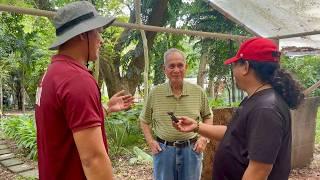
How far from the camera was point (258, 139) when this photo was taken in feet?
5.55

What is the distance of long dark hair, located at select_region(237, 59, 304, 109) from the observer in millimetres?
1841

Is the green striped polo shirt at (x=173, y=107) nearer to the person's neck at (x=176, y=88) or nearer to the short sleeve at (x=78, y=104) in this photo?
the person's neck at (x=176, y=88)

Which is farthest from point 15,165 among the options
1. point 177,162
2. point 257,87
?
point 257,87

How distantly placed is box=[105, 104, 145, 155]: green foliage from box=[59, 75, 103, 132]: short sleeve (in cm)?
470

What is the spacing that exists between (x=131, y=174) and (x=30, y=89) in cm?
1009

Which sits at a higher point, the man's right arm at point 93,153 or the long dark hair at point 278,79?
the long dark hair at point 278,79

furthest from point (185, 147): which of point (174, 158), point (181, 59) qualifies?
point (181, 59)

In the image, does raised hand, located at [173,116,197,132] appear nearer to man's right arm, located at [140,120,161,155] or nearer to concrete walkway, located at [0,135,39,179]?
man's right arm, located at [140,120,161,155]

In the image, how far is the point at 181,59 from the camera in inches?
119

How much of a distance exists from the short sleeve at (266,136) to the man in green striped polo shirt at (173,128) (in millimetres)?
1345

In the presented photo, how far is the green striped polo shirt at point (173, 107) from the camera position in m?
3.04

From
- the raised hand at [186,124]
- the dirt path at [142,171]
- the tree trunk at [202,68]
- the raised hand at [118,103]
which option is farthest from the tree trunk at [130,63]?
the raised hand at [118,103]

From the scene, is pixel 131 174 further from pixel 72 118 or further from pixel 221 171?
pixel 72 118

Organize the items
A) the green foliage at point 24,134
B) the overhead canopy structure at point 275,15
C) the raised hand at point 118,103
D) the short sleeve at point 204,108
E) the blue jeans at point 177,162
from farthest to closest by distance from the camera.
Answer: the green foliage at point 24,134, the overhead canopy structure at point 275,15, the short sleeve at point 204,108, the blue jeans at point 177,162, the raised hand at point 118,103
